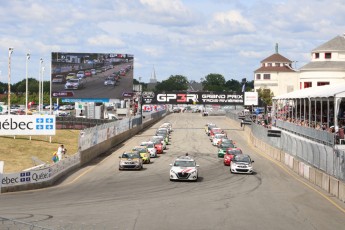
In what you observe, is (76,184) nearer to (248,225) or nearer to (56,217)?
(56,217)

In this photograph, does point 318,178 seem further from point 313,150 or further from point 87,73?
point 87,73

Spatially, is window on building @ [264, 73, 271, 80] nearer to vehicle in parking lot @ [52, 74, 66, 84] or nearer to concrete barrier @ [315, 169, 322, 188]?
vehicle in parking lot @ [52, 74, 66, 84]

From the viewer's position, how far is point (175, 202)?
2475 cm

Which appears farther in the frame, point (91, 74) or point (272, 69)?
point (272, 69)

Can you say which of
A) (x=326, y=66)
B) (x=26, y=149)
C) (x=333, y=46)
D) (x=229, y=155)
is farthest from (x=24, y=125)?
(x=333, y=46)

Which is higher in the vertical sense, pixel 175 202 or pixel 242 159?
pixel 242 159

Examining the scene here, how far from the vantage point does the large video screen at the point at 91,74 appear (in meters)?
77.2

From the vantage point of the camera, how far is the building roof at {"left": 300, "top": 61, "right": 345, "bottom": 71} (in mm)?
82000

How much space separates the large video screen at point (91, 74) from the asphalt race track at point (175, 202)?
39.1 m

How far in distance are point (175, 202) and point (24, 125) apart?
2171cm

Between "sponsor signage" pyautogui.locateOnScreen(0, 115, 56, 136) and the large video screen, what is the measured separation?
3389cm

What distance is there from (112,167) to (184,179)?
30.5ft

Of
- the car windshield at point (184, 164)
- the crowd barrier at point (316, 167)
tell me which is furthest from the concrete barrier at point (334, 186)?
the car windshield at point (184, 164)

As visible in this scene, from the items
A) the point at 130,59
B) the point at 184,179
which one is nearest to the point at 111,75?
the point at 130,59
